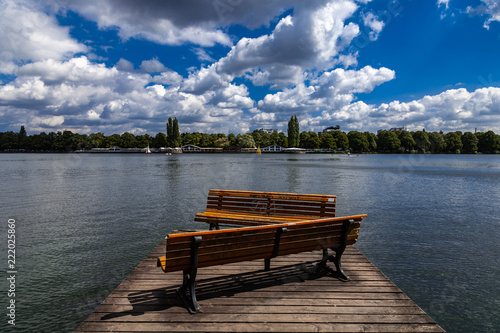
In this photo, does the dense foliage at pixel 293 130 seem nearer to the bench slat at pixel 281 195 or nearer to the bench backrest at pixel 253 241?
the bench slat at pixel 281 195

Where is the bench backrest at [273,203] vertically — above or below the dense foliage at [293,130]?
below

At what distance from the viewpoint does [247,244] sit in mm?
5266

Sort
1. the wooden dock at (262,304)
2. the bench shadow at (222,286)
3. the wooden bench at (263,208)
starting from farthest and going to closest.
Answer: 1. the wooden bench at (263,208)
2. the bench shadow at (222,286)
3. the wooden dock at (262,304)

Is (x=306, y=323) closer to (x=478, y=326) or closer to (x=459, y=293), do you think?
(x=478, y=326)

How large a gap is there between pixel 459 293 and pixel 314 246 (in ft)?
15.2

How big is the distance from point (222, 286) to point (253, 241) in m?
1.20

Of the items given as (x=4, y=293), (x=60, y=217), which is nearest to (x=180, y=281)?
(x=4, y=293)

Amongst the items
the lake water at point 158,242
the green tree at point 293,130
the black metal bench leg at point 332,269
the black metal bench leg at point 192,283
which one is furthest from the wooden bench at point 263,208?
the green tree at point 293,130

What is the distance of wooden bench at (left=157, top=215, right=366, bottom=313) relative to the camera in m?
4.77

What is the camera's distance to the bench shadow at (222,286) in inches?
198

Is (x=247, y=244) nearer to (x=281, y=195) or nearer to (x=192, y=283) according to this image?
(x=192, y=283)

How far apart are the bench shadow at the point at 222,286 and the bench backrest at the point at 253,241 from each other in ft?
2.24

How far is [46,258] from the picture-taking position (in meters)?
9.95

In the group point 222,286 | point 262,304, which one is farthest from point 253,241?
point 222,286
